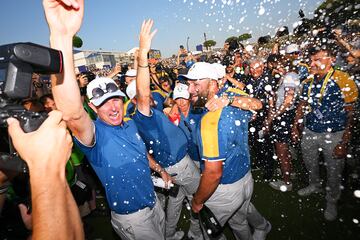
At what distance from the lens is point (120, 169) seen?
285 cm

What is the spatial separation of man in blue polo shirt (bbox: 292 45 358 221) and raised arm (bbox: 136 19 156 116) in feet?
10.0

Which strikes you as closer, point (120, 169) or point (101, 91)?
point (120, 169)

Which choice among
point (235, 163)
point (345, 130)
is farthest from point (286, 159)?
point (235, 163)

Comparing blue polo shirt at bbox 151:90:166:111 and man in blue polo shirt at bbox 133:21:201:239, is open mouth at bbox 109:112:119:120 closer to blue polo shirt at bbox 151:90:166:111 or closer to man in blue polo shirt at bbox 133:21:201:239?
man in blue polo shirt at bbox 133:21:201:239

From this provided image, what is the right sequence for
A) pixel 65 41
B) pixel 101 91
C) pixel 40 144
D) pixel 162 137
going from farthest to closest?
pixel 162 137
pixel 101 91
pixel 65 41
pixel 40 144

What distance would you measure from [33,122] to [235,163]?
250 centimetres

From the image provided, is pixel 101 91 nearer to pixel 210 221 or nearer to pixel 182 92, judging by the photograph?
pixel 182 92

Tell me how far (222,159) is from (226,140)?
A: 0.23m

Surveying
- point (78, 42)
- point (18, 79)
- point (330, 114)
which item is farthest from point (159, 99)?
point (78, 42)

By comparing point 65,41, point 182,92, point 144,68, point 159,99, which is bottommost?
point 159,99

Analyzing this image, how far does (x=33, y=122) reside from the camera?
4.25 feet

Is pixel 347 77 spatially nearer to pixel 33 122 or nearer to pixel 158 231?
pixel 158 231

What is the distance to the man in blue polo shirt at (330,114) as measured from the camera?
165 inches

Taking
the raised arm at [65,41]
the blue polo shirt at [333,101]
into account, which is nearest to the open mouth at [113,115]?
the raised arm at [65,41]
